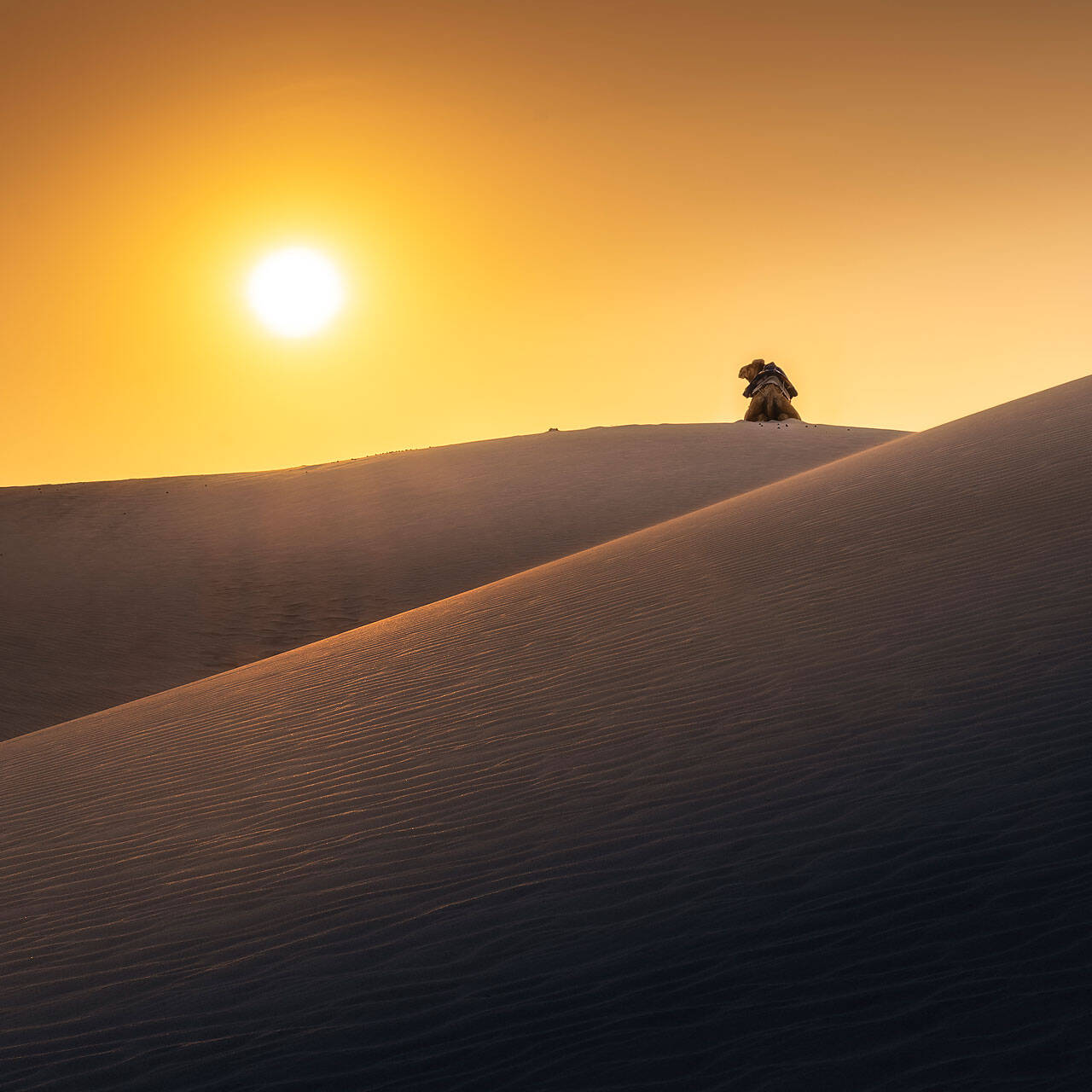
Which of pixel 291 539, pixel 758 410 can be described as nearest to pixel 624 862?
pixel 291 539

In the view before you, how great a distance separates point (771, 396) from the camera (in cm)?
4184

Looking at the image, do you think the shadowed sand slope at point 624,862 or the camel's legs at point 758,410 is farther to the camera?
the camel's legs at point 758,410

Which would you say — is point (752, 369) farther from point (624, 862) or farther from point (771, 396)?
point (624, 862)

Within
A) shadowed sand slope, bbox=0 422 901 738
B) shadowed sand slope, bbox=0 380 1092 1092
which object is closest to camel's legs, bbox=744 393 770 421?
shadowed sand slope, bbox=0 422 901 738

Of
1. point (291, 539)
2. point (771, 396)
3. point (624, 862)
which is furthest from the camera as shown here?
point (771, 396)

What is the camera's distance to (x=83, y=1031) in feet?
12.7

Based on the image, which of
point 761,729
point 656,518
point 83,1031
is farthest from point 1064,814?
point 656,518

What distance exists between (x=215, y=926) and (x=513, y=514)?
19.0 metres

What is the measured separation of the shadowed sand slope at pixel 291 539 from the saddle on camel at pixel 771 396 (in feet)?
26.3

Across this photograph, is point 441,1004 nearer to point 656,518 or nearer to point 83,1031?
point 83,1031

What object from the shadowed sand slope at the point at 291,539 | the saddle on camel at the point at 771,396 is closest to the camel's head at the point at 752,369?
the saddle on camel at the point at 771,396

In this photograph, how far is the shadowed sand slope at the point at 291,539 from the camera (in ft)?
56.5

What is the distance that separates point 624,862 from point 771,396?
3926 cm

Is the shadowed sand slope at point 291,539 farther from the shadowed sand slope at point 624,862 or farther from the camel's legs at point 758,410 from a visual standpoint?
the shadowed sand slope at point 624,862
